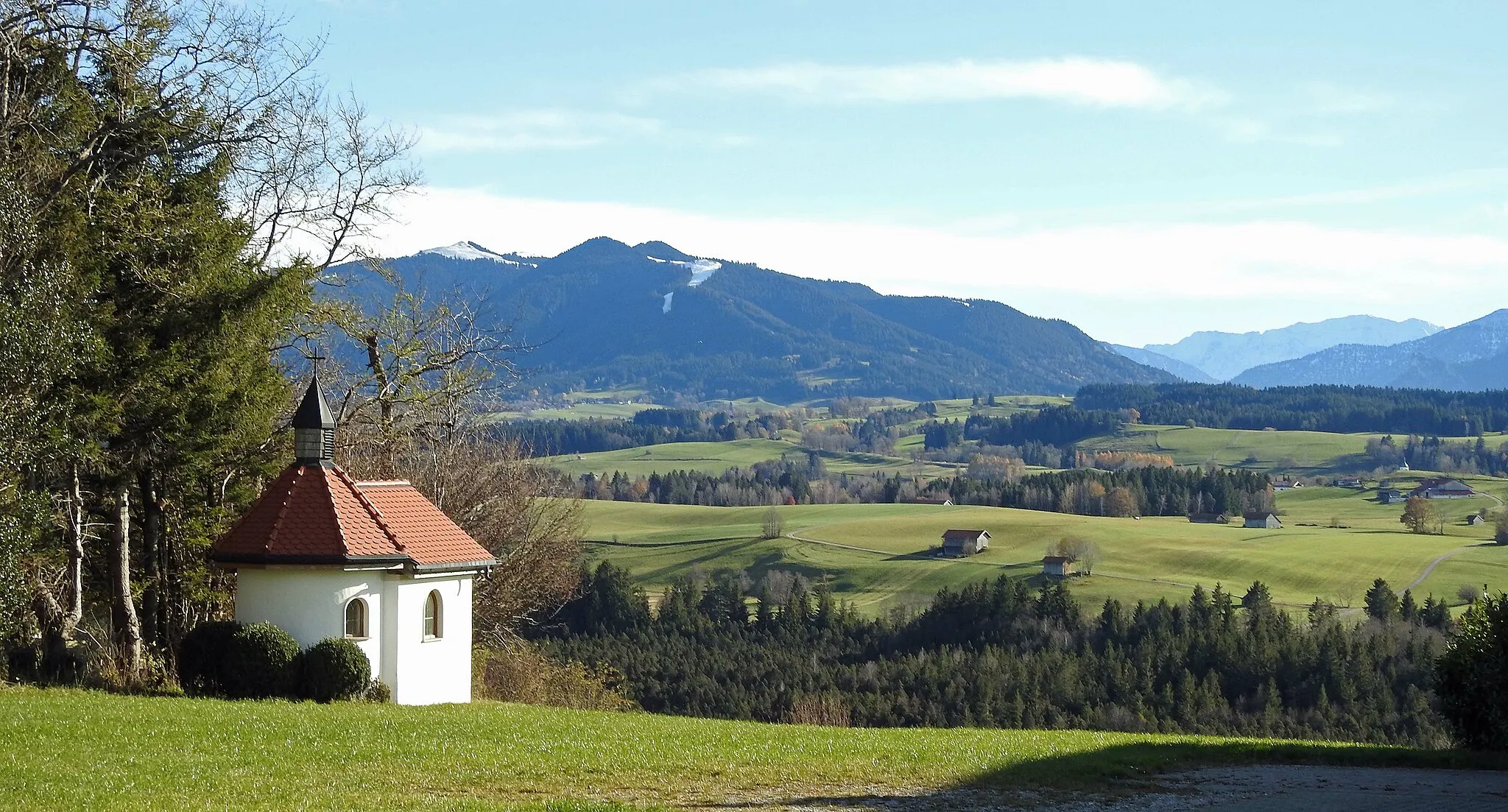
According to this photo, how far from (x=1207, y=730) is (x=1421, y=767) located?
176ft

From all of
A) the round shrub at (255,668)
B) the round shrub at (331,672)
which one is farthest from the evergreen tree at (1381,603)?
the round shrub at (255,668)

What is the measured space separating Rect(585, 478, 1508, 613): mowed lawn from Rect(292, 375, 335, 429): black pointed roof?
9072 centimetres

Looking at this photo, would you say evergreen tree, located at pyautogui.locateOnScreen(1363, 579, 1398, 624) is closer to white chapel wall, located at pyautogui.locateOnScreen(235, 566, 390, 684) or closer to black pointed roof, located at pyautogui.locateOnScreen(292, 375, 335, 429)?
black pointed roof, located at pyautogui.locateOnScreen(292, 375, 335, 429)

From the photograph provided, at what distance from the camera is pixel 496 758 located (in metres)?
18.8

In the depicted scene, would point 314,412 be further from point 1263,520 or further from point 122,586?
point 1263,520

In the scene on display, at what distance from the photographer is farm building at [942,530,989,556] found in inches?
5546

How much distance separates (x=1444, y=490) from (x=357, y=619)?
181791 millimetres

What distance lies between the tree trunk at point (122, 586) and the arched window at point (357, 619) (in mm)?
4889

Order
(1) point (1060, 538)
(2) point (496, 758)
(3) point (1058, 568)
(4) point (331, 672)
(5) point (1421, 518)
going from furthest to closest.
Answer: (5) point (1421, 518)
(1) point (1060, 538)
(3) point (1058, 568)
(4) point (331, 672)
(2) point (496, 758)

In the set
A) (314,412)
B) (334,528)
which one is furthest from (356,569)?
(314,412)

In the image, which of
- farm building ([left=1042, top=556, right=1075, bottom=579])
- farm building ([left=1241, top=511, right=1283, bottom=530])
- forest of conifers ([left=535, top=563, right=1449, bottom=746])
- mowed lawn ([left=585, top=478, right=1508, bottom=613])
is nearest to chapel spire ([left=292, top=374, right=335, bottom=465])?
forest of conifers ([left=535, top=563, right=1449, bottom=746])

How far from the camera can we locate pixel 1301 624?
9856 centimetres

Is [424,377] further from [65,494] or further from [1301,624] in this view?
[1301,624]

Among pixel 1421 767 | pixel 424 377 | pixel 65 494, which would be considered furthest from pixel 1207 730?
pixel 65 494
